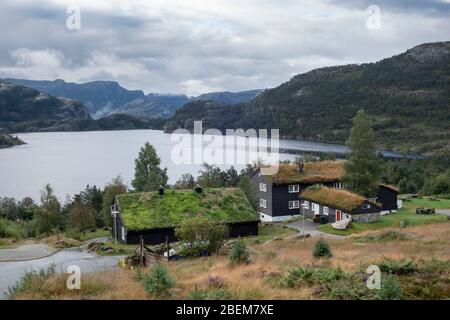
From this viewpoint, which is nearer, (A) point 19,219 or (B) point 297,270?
(B) point 297,270

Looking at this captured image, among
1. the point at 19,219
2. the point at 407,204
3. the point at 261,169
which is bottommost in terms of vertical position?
the point at 19,219

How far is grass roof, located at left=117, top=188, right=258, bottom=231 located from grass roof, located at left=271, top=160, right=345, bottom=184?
9.40 meters

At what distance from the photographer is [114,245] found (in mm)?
47250

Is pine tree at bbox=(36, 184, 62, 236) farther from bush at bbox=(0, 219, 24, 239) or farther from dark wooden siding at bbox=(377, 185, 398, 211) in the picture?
dark wooden siding at bbox=(377, 185, 398, 211)

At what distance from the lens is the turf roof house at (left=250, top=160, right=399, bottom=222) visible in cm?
6006

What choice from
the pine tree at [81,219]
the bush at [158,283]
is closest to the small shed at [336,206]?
the pine tree at [81,219]

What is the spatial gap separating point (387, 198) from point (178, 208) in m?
27.2

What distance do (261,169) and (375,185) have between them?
14.7 m

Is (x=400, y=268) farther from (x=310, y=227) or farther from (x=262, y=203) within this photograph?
(x=262, y=203)
